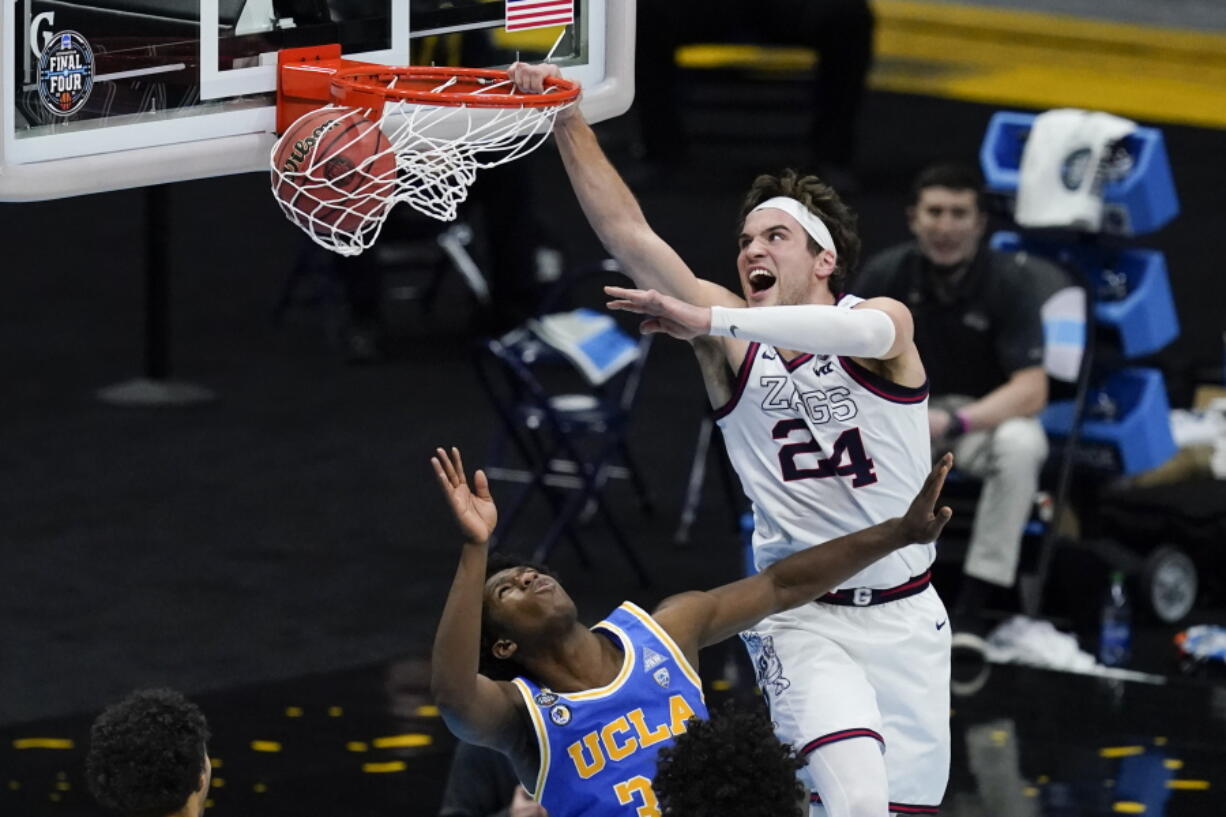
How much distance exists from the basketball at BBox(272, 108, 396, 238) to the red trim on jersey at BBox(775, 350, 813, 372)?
1014 millimetres

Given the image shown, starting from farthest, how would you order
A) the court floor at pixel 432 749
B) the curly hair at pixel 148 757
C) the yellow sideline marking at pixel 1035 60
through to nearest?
1. the yellow sideline marking at pixel 1035 60
2. the court floor at pixel 432 749
3. the curly hair at pixel 148 757

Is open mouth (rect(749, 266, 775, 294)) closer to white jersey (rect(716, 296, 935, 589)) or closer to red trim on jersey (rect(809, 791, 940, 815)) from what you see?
white jersey (rect(716, 296, 935, 589))

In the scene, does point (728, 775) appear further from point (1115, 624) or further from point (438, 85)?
point (1115, 624)

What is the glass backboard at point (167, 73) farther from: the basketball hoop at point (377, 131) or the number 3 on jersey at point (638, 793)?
the number 3 on jersey at point (638, 793)

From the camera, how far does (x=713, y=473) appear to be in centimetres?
1082

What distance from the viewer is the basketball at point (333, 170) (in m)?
5.54

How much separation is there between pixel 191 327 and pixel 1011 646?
6106mm

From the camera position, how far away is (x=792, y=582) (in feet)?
18.3

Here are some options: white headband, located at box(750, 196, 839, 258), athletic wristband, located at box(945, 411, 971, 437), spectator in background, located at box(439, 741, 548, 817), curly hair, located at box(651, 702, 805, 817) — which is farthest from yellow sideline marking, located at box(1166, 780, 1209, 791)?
curly hair, located at box(651, 702, 805, 817)

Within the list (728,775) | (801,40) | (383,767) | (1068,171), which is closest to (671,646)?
(728,775)

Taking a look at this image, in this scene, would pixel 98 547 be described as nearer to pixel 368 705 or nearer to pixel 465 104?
pixel 368 705

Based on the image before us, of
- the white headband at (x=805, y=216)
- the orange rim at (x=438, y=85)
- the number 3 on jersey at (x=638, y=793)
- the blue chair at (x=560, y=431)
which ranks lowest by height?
the blue chair at (x=560, y=431)

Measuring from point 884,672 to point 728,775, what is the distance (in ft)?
5.23

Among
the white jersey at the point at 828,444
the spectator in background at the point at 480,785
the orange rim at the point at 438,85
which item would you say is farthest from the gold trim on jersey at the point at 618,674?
the orange rim at the point at 438,85
